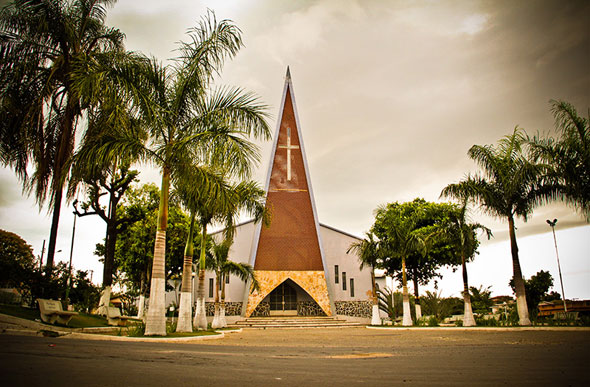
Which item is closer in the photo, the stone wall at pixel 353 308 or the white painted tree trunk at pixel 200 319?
the white painted tree trunk at pixel 200 319

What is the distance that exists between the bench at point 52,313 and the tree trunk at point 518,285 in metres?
16.7

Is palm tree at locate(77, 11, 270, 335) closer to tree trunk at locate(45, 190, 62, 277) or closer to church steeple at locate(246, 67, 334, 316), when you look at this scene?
tree trunk at locate(45, 190, 62, 277)

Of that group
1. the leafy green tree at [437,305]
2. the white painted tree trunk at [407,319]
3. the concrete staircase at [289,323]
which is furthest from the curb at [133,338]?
the leafy green tree at [437,305]

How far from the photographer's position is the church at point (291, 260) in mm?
30359

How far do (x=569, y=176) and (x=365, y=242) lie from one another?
35.5ft

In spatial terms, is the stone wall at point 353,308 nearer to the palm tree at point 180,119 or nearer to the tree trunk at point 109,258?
the tree trunk at point 109,258

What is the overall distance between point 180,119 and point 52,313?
6.71m

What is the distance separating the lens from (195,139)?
12.2 metres

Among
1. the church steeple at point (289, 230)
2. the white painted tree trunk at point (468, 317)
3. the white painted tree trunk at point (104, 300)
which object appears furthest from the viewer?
the church steeple at point (289, 230)

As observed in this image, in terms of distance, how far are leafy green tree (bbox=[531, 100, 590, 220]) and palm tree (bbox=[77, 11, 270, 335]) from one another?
37.5 ft

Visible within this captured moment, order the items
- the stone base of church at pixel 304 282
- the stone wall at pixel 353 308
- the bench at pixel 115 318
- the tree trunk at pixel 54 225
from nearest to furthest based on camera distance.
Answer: the tree trunk at pixel 54 225 → the bench at pixel 115 318 → the stone base of church at pixel 304 282 → the stone wall at pixel 353 308

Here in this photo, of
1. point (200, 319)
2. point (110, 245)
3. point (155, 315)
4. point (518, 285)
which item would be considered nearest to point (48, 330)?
point (155, 315)

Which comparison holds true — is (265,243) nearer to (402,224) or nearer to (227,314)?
(227,314)

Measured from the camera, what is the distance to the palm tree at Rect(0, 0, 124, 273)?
13.2m
